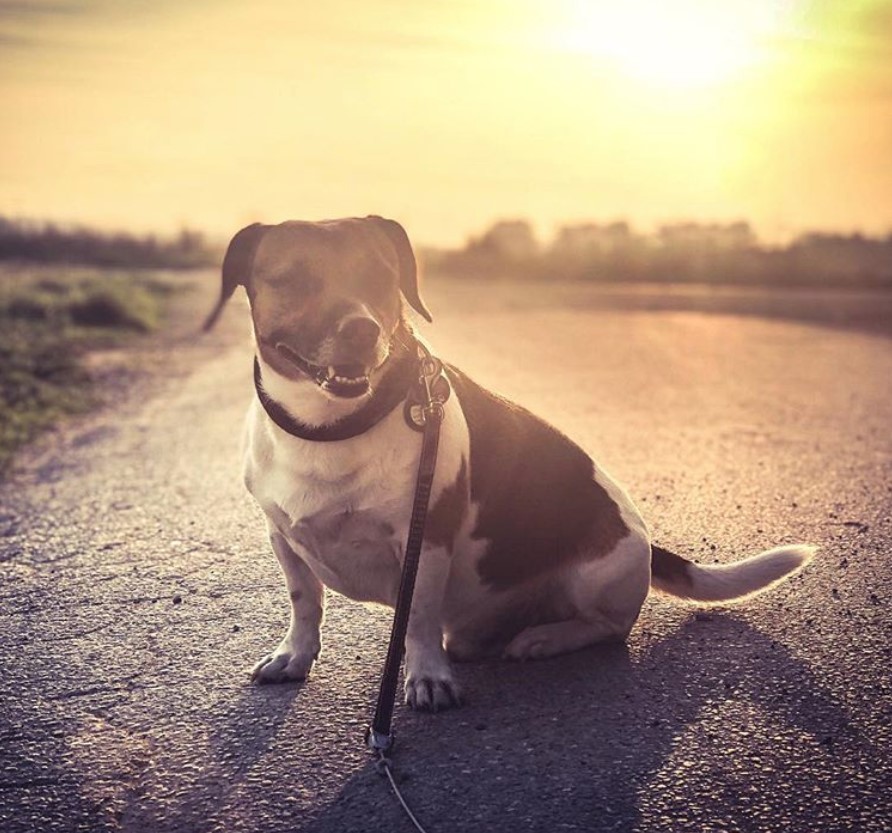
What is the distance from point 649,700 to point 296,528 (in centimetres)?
126

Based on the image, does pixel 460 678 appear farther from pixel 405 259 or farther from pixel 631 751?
pixel 405 259

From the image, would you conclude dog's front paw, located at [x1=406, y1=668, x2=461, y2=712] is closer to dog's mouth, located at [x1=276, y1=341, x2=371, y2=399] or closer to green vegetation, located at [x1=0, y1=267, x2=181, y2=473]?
dog's mouth, located at [x1=276, y1=341, x2=371, y2=399]

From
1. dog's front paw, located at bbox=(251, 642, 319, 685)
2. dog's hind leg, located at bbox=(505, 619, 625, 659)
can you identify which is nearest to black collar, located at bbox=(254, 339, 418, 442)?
dog's front paw, located at bbox=(251, 642, 319, 685)

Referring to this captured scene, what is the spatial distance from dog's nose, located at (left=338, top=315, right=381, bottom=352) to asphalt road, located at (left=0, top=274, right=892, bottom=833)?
117 cm

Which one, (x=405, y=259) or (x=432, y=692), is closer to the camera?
(x=432, y=692)

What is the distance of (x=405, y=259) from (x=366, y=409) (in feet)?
2.25

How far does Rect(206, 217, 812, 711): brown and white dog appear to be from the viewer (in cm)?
362

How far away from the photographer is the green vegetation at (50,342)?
9.80m

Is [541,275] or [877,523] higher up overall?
[877,523]

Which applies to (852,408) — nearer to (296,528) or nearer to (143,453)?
(143,453)

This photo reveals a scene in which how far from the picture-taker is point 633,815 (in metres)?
2.96

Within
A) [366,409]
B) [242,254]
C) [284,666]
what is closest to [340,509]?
[366,409]

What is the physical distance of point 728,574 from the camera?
4254 mm

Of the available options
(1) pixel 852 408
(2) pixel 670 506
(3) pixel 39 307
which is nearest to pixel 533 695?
(2) pixel 670 506
